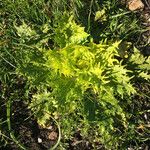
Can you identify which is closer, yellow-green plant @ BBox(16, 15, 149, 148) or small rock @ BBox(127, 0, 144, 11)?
yellow-green plant @ BBox(16, 15, 149, 148)

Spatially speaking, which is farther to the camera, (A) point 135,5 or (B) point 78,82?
(A) point 135,5

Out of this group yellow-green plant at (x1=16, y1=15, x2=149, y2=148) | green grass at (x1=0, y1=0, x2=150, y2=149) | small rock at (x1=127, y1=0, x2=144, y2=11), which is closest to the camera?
yellow-green plant at (x1=16, y1=15, x2=149, y2=148)

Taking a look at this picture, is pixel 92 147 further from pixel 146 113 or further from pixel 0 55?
pixel 0 55

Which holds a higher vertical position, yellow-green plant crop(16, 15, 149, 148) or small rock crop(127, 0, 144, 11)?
small rock crop(127, 0, 144, 11)

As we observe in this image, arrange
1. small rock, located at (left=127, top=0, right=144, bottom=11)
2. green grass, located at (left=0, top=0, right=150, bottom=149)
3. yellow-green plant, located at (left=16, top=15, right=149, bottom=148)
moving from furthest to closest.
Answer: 1. small rock, located at (left=127, top=0, right=144, bottom=11)
2. green grass, located at (left=0, top=0, right=150, bottom=149)
3. yellow-green plant, located at (left=16, top=15, right=149, bottom=148)

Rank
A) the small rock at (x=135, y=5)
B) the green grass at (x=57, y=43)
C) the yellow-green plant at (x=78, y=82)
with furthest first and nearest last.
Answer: the small rock at (x=135, y=5)
the green grass at (x=57, y=43)
the yellow-green plant at (x=78, y=82)

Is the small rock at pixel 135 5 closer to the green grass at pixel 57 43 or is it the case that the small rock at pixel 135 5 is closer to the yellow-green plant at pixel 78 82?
the green grass at pixel 57 43

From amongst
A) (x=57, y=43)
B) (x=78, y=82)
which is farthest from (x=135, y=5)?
(x=78, y=82)

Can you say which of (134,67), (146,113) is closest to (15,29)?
(134,67)

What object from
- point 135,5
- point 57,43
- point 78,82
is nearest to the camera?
point 78,82

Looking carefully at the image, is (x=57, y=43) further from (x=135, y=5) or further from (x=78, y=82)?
(x=135, y=5)

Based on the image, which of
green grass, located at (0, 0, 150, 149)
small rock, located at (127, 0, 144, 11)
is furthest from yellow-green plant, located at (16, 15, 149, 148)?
small rock, located at (127, 0, 144, 11)

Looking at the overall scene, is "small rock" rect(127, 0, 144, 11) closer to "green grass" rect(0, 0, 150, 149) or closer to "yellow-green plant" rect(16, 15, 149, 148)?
"green grass" rect(0, 0, 150, 149)

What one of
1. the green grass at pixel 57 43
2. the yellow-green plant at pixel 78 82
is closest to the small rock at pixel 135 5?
the green grass at pixel 57 43
